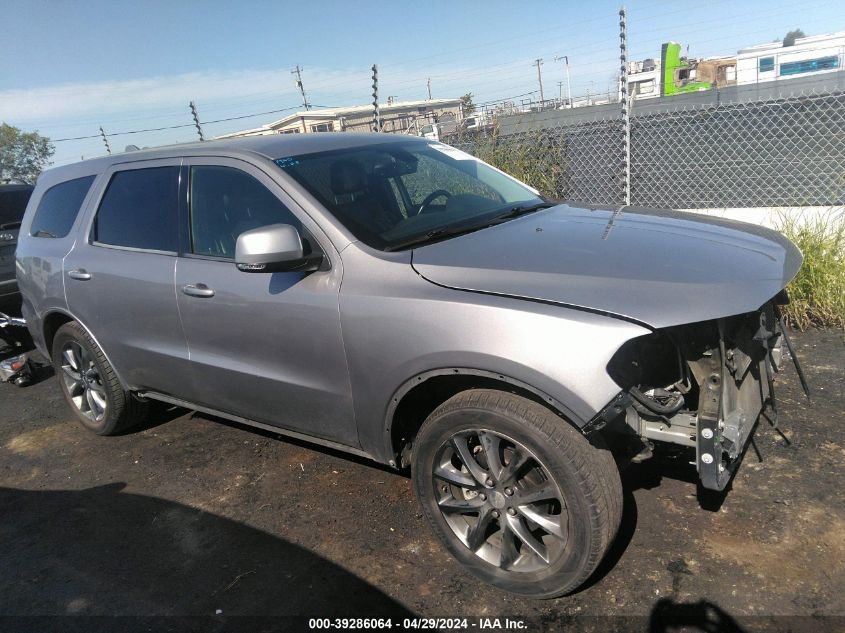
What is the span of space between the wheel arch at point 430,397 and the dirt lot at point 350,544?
0.54 m

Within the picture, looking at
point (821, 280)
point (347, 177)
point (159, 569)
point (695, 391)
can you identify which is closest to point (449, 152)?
point (347, 177)

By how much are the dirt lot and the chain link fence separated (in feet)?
11.6

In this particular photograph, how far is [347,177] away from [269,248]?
2.60 ft

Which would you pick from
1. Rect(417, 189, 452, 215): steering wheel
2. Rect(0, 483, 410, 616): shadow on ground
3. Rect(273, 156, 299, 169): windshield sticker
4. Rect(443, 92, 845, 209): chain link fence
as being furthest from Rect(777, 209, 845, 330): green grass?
Rect(0, 483, 410, 616): shadow on ground

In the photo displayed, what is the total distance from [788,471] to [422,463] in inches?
75.1

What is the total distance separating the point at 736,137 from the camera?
24.8 feet

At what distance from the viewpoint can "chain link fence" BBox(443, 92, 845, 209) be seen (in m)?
6.98

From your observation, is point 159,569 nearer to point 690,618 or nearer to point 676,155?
point 690,618

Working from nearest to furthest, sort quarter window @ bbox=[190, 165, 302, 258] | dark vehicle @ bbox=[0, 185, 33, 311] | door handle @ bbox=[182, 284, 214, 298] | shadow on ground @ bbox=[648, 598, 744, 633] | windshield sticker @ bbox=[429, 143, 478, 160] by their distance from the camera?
shadow on ground @ bbox=[648, 598, 744, 633] → quarter window @ bbox=[190, 165, 302, 258] → door handle @ bbox=[182, 284, 214, 298] → windshield sticker @ bbox=[429, 143, 478, 160] → dark vehicle @ bbox=[0, 185, 33, 311]

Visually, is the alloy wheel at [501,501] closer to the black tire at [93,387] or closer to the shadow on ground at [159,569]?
the shadow on ground at [159,569]

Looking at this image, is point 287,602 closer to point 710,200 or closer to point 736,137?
point 710,200

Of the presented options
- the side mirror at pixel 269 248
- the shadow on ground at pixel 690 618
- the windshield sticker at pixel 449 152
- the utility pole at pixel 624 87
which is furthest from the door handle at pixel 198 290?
the utility pole at pixel 624 87

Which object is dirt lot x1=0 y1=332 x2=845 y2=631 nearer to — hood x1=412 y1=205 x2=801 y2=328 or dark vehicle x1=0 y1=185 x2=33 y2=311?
hood x1=412 y1=205 x2=801 y2=328

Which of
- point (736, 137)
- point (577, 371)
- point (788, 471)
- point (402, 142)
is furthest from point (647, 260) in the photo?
point (736, 137)
